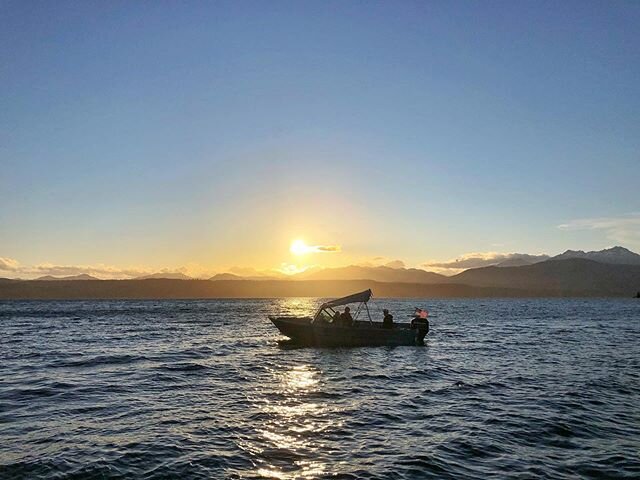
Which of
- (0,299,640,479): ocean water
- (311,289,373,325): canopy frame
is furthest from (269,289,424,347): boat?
(0,299,640,479): ocean water

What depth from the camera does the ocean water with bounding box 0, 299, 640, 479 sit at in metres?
13.2

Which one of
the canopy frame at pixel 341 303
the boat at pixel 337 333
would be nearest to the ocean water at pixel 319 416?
the boat at pixel 337 333

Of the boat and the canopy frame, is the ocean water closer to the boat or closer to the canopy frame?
the boat

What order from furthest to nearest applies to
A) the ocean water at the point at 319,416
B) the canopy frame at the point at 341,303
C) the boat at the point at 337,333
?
the canopy frame at the point at 341,303, the boat at the point at 337,333, the ocean water at the point at 319,416

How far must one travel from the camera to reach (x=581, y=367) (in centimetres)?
3128

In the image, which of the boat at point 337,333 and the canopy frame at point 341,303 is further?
the canopy frame at point 341,303

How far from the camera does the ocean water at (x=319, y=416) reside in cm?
1322

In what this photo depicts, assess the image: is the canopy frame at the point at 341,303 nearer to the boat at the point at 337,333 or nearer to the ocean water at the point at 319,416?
the boat at the point at 337,333

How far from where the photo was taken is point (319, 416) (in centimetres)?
1834

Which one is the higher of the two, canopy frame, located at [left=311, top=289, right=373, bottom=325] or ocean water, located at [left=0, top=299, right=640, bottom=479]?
canopy frame, located at [left=311, top=289, right=373, bottom=325]

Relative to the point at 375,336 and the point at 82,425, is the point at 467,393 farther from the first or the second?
the point at 375,336

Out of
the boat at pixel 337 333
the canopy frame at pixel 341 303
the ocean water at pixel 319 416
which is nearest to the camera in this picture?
the ocean water at pixel 319 416

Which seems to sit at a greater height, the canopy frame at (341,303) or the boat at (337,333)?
the canopy frame at (341,303)

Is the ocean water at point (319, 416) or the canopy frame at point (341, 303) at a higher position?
the canopy frame at point (341, 303)
